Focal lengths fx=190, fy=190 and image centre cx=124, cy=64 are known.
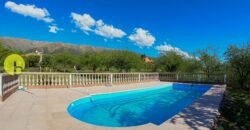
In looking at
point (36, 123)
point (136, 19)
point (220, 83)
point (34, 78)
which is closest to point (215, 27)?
point (220, 83)

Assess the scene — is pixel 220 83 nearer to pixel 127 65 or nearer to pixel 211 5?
pixel 211 5

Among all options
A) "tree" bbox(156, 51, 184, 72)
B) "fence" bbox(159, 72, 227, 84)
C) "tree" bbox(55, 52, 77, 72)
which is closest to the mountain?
"tree" bbox(55, 52, 77, 72)

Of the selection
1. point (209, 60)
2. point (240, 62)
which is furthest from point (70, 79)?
point (209, 60)

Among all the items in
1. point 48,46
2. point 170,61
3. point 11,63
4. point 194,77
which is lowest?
point 194,77

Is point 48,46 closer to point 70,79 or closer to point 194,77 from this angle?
point 194,77

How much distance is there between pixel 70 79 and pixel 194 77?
10.1 m

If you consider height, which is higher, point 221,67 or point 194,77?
point 221,67

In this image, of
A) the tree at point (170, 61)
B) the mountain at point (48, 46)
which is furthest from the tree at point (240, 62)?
the mountain at point (48, 46)

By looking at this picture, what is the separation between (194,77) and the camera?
15539 millimetres

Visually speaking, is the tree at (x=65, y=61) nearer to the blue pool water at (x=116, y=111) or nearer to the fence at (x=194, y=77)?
the fence at (x=194, y=77)

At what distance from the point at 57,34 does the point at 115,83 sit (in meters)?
47.5

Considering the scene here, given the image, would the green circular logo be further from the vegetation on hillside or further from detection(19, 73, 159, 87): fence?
the vegetation on hillside

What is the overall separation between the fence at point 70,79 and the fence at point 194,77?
412cm

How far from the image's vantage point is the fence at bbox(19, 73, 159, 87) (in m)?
9.28
